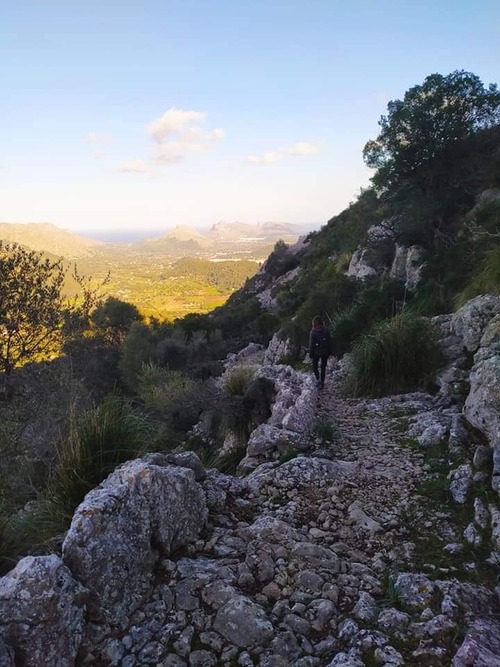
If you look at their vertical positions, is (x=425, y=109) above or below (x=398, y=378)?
above

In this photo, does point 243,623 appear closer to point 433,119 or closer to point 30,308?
point 30,308

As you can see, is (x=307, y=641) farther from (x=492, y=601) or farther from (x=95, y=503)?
(x=95, y=503)

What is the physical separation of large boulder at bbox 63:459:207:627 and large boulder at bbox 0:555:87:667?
19cm

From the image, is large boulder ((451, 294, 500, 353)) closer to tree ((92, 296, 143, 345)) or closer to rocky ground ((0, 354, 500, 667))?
rocky ground ((0, 354, 500, 667))

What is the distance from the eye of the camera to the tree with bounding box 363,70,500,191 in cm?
1850

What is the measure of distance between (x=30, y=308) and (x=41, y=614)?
775 cm

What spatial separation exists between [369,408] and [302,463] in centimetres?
303

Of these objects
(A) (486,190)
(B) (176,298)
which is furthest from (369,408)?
(B) (176,298)

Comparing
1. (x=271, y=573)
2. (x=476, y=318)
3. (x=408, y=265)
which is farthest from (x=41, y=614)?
(x=408, y=265)

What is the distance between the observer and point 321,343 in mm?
10438

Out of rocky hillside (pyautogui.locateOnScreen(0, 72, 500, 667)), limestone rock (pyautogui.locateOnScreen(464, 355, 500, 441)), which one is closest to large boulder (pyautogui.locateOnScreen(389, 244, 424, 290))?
rocky hillside (pyautogui.locateOnScreen(0, 72, 500, 667))

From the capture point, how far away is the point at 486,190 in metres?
17.0

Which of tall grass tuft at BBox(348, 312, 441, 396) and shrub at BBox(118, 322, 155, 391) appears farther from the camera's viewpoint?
shrub at BBox(118, 322, 155, 391)

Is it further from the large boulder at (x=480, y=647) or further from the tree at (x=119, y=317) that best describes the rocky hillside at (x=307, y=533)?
the tree at (x=119, y=317)
